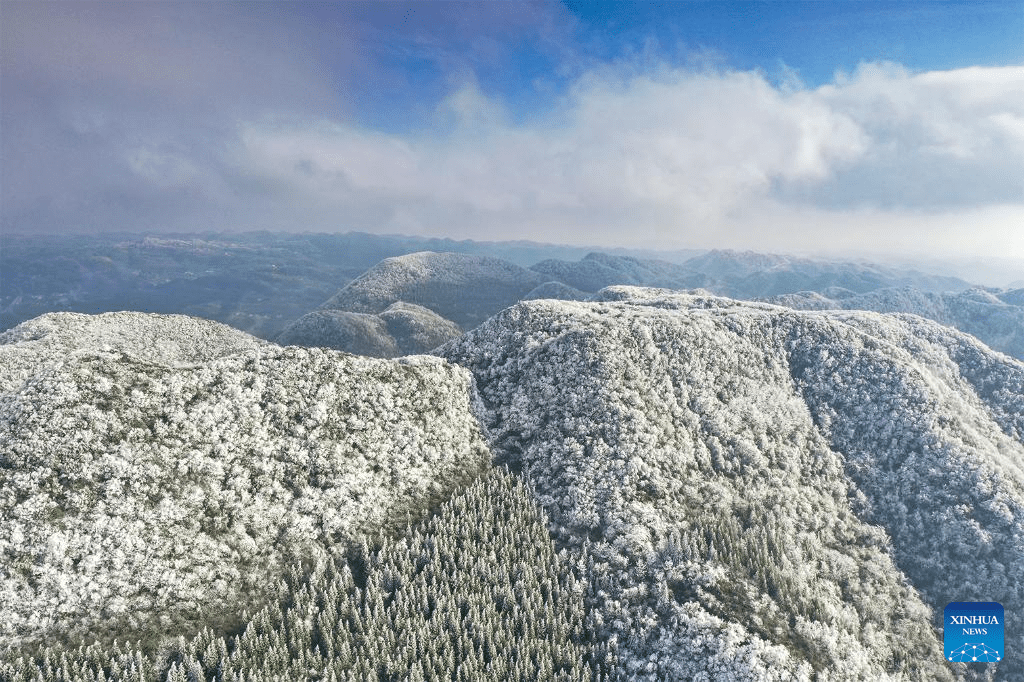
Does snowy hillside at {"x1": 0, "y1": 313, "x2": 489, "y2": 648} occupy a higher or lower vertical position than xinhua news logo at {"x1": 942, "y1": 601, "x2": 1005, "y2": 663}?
higher

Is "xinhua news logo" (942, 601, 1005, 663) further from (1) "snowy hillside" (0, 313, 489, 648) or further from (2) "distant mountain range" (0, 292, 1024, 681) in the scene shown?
(1) "snowy hillside" (0, 313, 489, 648)

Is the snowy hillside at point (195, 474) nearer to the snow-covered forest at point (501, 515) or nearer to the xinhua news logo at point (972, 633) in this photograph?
the snow-covered forest at point (501, 515)

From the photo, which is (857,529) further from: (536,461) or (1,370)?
(1,370)

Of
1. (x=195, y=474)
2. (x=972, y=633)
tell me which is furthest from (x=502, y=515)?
(x=972, y=633)

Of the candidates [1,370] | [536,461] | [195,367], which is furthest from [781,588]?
[1,370]

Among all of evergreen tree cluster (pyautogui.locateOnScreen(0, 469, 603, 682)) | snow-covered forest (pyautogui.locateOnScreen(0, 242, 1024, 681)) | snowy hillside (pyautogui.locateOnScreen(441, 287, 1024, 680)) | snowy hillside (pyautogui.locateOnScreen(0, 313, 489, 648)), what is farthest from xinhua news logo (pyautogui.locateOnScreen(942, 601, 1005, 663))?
snowy hillside (pyautogui.locateOnScreen(0, 313, 489, 648))

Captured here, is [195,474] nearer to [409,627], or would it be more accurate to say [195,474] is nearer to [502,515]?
[409,627]

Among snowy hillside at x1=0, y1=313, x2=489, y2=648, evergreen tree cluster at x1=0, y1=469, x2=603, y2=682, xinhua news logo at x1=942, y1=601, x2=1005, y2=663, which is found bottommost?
xinhua news logo at x1=942, y1=601, x2=1005, y2=663

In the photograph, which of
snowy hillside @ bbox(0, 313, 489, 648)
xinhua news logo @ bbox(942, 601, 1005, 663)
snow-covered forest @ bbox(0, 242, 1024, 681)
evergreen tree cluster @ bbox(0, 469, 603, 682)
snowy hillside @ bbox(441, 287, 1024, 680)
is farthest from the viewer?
xinhua news logo @ bbox(942, 601, 1005, 663)
